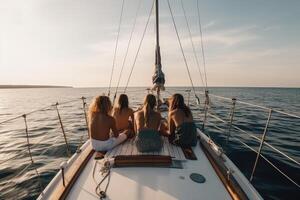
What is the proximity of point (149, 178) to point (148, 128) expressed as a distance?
1.08m

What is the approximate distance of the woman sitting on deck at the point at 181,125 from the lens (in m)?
4.09

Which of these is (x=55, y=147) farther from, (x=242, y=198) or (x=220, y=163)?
(x=242, y=198)

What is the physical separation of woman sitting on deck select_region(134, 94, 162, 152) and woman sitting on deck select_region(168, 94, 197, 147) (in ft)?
1.13

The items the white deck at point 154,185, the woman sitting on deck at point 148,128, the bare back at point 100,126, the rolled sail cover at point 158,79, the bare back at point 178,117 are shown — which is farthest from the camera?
the rolled sail cover at point 158,79

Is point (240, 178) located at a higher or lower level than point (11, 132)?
higher

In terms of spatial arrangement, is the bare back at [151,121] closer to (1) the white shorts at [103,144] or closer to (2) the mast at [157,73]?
(1) the white shorts at [103,144]

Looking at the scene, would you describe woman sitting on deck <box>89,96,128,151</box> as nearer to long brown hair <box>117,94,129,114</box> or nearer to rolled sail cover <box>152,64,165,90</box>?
long brown hair <box>117,94,129,114</box>

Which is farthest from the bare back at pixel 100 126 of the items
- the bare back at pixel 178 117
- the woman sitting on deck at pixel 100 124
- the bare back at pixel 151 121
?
the bare back at pixel 178 117

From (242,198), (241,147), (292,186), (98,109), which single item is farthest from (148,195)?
(241,147)

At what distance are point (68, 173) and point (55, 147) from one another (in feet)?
17.2

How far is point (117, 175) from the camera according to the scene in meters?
2.99

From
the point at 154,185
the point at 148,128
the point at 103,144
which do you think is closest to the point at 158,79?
the point at 148,128

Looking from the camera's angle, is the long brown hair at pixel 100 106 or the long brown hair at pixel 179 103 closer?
the long brown hair at pixel 100 106

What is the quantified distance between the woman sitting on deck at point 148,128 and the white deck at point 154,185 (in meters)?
0.54
